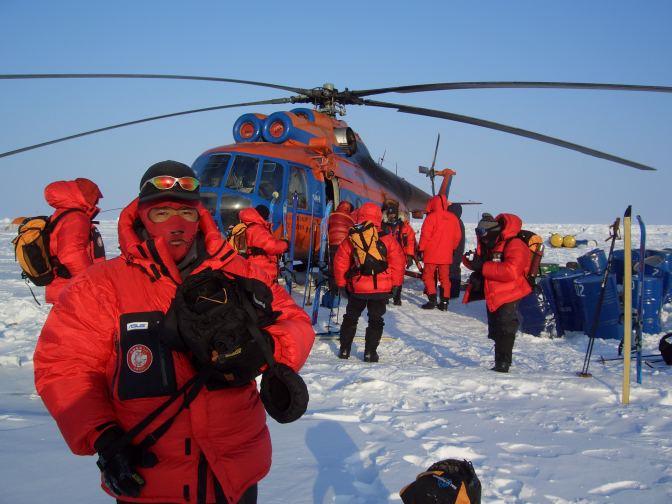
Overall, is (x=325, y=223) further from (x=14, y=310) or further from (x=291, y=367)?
(x=291, y=367)

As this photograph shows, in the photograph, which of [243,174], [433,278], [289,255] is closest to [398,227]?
[433,278]

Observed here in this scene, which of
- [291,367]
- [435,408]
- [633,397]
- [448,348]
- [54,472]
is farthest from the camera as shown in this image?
[448,348]

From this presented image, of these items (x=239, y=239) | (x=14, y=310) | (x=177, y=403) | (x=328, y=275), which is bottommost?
(x=14, y=310)

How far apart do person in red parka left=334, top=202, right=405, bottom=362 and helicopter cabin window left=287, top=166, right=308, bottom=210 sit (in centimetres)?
415

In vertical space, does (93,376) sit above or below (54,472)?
above

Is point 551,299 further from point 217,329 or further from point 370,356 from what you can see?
point 217,329

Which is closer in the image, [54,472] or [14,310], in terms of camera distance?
[54,472]

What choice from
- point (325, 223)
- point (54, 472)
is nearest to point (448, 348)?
point (325, 223)

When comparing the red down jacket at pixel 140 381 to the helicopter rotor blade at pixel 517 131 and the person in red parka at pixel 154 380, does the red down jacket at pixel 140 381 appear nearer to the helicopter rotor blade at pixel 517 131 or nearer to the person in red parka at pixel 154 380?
the person in red parka at pixel 154 380

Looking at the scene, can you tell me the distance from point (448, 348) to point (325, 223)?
2.99 m

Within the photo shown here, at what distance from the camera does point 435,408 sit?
173 inches

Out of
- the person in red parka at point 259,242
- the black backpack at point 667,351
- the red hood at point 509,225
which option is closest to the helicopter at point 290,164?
the person in red parka at point 259,242

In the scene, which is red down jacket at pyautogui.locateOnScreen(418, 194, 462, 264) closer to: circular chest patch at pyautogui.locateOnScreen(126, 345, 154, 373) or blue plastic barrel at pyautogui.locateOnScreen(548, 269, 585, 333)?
blue plastic barrel at pyautogui.locateOnScreen(548, 269, 585, 333)

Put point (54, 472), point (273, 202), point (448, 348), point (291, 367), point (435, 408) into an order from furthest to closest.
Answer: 1. point (273, 202)
2. point (448, 348)
3. point (435, 408)
4. point (54, 472)
5. point (291, 367)
